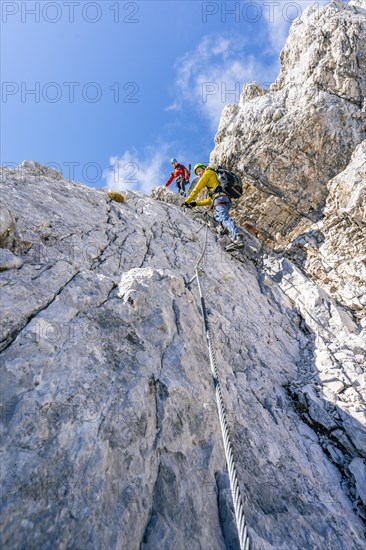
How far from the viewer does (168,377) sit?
5.09 metres

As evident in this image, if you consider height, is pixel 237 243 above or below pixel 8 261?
above

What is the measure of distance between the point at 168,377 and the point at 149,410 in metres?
0.72

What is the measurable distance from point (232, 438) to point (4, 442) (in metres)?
3.46

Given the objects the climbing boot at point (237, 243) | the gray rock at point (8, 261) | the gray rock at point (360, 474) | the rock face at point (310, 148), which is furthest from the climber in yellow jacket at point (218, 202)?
the gray rock at point (8, 261)

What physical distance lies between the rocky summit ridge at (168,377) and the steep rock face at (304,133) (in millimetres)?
1252

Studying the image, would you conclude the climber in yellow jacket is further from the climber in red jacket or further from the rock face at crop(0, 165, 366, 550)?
the climber in red jacket

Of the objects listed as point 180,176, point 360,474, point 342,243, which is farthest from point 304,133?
point 360,474

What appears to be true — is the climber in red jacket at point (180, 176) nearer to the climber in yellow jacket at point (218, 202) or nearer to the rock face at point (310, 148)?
the rock face at point (310, 148)

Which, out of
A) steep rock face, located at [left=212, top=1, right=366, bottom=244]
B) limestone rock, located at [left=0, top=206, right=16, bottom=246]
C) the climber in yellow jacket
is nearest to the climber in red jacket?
steep rock face, located at [left=212, top=1, right=366, bottom=244]

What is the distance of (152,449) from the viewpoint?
4.10m

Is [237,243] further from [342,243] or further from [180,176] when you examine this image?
[180,176]

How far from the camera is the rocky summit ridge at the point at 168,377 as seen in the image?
3.47 m

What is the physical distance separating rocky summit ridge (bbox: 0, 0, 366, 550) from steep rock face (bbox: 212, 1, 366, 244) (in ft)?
4.11

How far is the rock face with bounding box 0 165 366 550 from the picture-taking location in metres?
3.38
